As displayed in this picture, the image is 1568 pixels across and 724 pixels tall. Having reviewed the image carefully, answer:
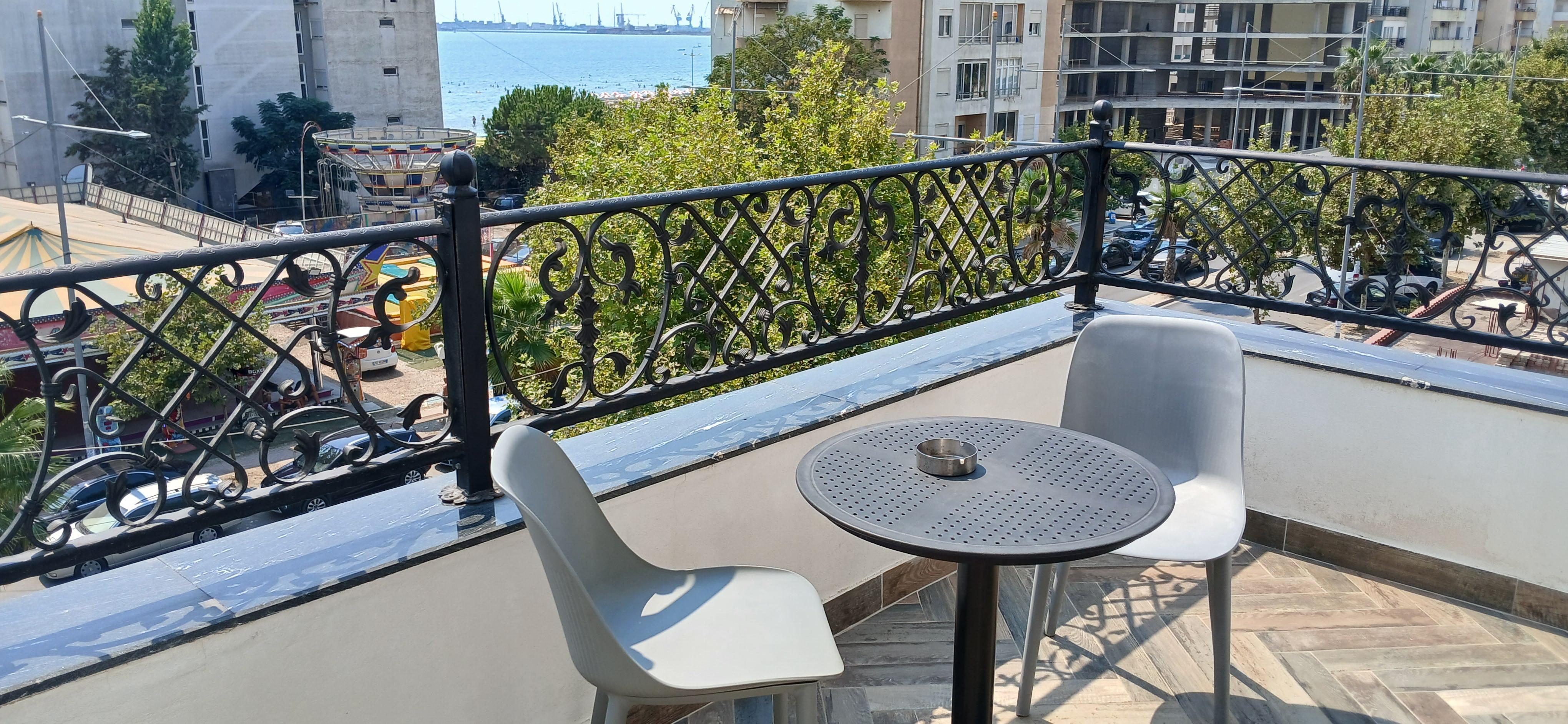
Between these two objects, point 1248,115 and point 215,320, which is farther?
point 1248,115

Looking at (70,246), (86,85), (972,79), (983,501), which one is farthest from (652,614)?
(86,85)

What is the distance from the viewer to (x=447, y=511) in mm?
2143

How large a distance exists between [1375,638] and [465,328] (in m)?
2.55

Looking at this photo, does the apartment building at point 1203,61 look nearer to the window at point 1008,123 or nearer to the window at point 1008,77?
the window at point 1008,123

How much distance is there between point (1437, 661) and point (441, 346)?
2651 millimetres

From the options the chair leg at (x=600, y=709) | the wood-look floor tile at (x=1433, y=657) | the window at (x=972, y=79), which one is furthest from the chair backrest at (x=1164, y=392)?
the window at (x=972, y=79)

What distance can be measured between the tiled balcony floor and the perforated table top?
0.79 meters

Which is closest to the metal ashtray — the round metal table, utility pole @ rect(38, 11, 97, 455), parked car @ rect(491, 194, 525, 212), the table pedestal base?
the round metal table

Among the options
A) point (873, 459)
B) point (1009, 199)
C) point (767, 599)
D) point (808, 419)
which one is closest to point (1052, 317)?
point (1009, 199)

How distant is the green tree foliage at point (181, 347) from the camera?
1829 mm

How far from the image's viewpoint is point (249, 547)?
6.45ft

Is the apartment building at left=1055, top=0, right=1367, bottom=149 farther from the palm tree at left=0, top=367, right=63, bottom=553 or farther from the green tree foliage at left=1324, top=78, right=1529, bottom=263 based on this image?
the palm tree at left=0, top=367, right=63, bottom=553

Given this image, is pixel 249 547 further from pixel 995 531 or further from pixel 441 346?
pixel 995 531

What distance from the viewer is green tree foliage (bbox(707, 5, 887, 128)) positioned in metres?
34.8
